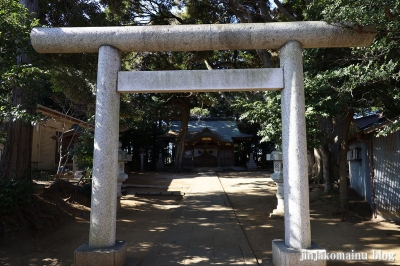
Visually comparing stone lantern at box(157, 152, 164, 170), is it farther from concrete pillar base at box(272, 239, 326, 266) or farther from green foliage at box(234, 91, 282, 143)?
concrete pillar base at box(272, 239, 326, 266)

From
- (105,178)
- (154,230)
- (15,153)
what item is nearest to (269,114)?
(154,230)

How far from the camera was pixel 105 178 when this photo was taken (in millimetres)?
4535

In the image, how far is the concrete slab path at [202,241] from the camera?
5117mm

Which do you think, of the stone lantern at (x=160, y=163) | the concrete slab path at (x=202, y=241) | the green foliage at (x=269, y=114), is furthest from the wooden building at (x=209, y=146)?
the green foliage at (x=269, y=114)

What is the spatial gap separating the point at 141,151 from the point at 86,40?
25.4 m

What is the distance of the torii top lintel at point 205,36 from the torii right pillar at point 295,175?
0.94 feet

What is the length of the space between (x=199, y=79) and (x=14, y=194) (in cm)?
528

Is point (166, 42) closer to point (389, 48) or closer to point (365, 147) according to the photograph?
point (389, 48)

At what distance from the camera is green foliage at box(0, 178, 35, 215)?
6.62 metres

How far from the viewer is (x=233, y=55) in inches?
685

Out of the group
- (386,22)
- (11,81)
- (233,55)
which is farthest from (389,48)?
(233,55)

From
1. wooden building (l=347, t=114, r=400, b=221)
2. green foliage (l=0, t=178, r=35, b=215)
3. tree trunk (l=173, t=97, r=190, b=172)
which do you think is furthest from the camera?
tree trunk (l=173, t=97, r=190, b=172)

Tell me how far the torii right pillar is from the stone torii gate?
1cm

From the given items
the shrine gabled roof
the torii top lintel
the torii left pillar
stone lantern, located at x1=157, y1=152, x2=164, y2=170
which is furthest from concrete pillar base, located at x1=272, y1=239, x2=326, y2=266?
stone lantern, located at x1=157, y1=152, x2=164, y2=170
